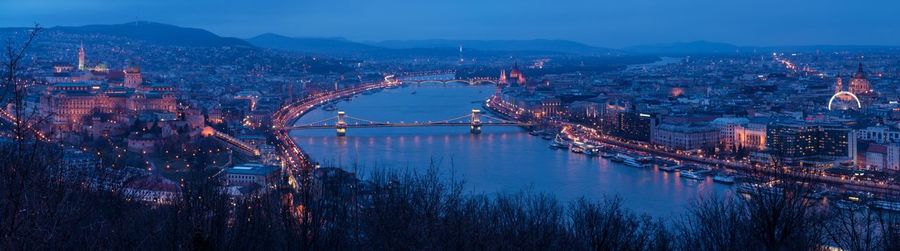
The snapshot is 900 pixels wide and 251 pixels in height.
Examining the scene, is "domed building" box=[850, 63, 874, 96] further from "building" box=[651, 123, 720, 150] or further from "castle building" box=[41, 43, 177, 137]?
"castle building" box=[41, 43, 177, 137]

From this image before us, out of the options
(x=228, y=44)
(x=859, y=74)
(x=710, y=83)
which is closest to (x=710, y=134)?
(x=859, y=74)

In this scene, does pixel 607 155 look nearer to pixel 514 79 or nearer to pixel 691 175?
pixel 691 175

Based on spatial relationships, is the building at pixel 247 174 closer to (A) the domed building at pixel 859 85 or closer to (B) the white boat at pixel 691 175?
(B) the white boat at pixel 691 175

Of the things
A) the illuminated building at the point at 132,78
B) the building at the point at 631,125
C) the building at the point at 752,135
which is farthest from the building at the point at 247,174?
the illuminated building at the point at 132,78

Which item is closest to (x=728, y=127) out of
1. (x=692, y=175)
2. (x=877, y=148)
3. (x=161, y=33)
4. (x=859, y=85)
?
(x=877, y=148)

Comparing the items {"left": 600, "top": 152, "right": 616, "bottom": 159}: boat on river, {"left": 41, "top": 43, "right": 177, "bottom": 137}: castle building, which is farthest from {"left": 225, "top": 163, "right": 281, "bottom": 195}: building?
{"left": 41, "top": 43, "right": 177, "bottom": 137}: castle building

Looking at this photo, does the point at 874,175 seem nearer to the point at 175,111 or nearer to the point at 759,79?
→ the point at 175,111

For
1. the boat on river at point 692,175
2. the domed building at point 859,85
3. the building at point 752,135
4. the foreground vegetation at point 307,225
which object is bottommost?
the boat on river at point 692,175
